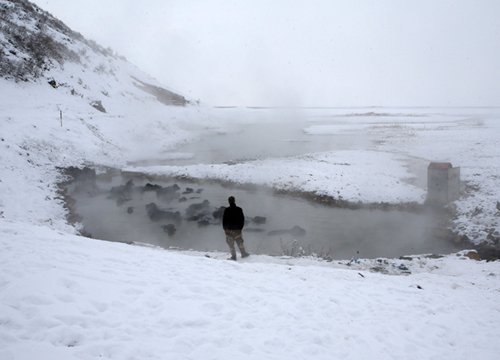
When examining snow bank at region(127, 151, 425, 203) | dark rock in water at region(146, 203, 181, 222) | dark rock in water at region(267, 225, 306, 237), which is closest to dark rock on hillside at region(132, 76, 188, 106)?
snow bank at region(127, 151, 425, 203)

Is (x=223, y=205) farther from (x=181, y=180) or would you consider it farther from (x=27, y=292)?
(x=27, y=292)

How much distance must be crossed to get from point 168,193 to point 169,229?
19.5ft

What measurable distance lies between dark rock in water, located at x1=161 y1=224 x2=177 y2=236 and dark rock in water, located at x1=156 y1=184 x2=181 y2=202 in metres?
4.62

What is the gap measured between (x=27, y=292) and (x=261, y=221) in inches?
507

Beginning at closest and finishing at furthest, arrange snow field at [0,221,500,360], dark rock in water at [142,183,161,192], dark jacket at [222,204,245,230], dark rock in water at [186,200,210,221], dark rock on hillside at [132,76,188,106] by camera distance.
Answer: snow field at [0,221,500,360]
dark jacket at [222,204,245,230]
dark rock in water at [186,200,210,221]
dark rock in water at [142,183,161,192]
dark rock on hillside at [132,76,188,106]

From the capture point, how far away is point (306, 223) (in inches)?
719

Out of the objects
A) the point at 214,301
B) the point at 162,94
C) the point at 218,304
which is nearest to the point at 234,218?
the point at 214,301

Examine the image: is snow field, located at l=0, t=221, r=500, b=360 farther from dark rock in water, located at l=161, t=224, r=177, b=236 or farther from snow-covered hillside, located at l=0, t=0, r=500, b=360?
dark rock in water, located at l=161, t=224, r=177, b=236

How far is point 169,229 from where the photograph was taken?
1684 centimetres

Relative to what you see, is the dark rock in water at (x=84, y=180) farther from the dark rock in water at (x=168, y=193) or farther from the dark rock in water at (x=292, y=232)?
the dark rock in water at (x=292, y=232)

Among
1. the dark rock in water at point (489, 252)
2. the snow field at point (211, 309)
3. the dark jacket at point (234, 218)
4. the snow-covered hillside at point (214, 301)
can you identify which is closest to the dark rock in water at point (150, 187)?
the snow-covered hillside at point (214, 301)

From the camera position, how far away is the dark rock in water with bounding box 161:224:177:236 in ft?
54.7

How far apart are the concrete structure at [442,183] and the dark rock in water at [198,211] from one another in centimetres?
1228

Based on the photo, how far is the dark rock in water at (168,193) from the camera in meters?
22.0
